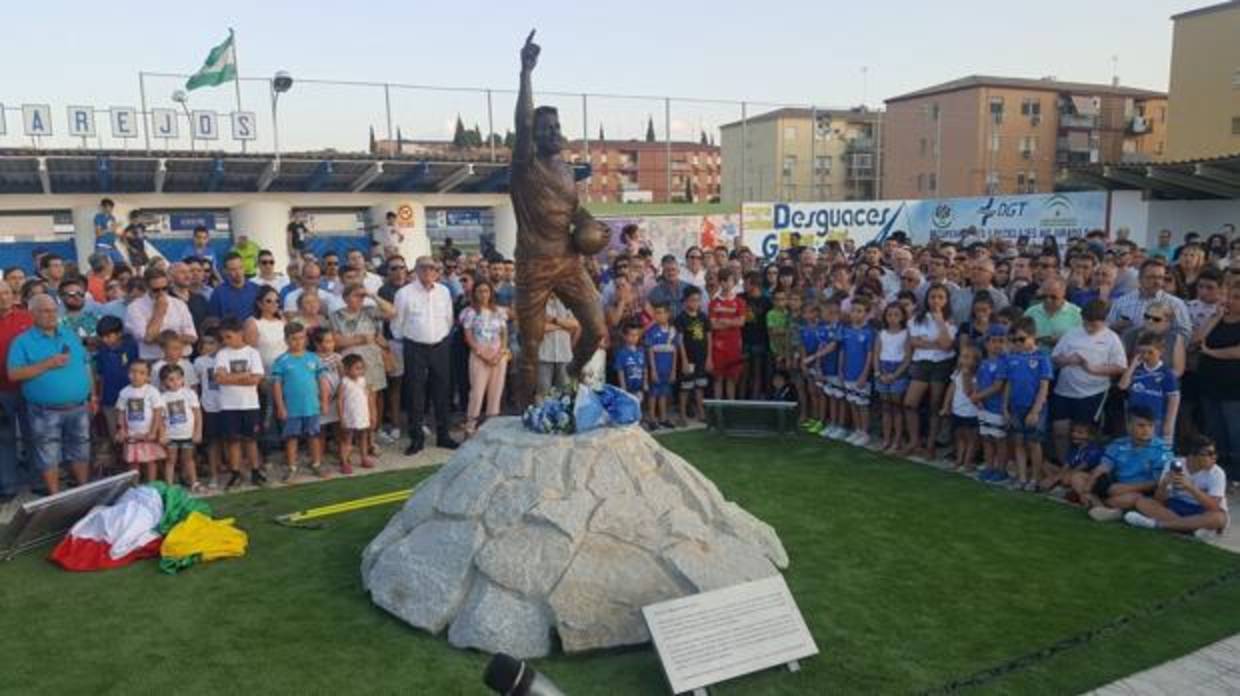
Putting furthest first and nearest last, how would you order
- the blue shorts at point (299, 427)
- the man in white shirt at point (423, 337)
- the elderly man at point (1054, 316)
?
the man in white shirt at point (423, 337) < the blue shorts at point (299, 427) < the elderly man at point (1054, 316)

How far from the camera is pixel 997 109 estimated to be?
4947cm

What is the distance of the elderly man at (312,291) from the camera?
854 centimetres

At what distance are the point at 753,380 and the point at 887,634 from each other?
224 inches

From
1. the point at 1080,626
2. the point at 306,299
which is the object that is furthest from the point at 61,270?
the point at 1080,626

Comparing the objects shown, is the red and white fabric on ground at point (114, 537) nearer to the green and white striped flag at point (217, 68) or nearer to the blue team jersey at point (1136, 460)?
the blue team jersey at point (1136, 460)

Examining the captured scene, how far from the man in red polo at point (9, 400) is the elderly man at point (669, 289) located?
19.3 feet

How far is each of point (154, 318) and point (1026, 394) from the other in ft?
24.8

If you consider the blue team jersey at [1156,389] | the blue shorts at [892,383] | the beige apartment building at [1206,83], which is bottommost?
the blue shorts at [892,383]

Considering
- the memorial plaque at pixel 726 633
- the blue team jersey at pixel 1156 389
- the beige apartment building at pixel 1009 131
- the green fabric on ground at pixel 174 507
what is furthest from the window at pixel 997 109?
the memorial plaque at pixel 726 633

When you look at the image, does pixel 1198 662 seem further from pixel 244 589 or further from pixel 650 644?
pixel 244 589

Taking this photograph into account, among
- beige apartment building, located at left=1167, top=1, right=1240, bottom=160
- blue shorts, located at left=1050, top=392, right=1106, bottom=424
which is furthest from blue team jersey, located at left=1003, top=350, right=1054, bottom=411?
beige apartment building, located at left=1167, top=1, right=1240, bottom=160

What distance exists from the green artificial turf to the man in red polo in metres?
1.85

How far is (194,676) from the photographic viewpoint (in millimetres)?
4465

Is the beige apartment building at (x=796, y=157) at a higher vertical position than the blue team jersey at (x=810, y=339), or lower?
higher
